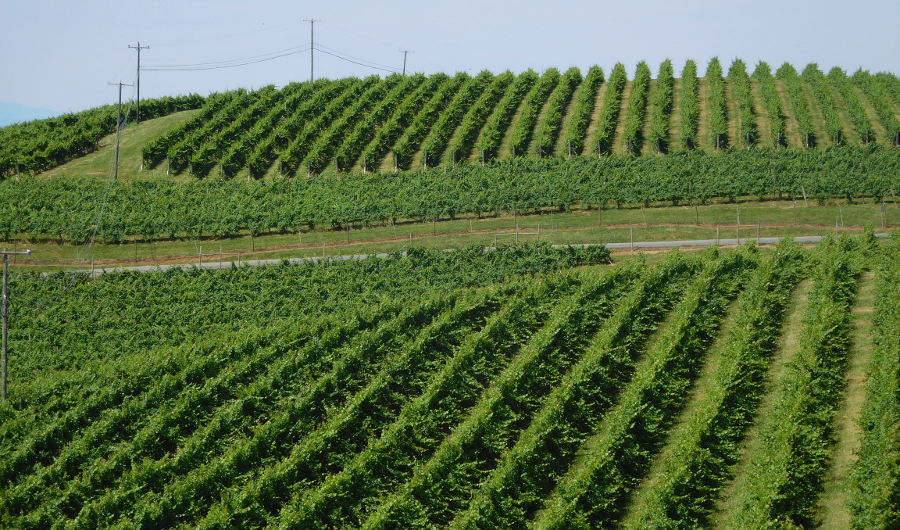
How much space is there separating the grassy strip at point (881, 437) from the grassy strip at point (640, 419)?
706cm

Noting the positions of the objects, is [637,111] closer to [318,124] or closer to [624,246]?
[318,124]

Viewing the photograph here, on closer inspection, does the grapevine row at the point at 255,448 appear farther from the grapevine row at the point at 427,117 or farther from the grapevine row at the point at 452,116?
the grapevine row at the point at 427,117

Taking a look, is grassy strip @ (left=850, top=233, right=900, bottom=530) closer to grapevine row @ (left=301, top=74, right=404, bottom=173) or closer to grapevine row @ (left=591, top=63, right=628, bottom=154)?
grapevine row @ (left=591, top=63, right=628, bottom=154)

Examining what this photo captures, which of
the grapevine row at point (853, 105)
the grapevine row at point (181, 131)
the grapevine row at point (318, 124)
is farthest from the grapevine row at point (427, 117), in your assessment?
the grapevine row at point (853, 105)

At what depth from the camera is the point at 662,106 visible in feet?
275

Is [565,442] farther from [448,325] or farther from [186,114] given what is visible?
[186,114]

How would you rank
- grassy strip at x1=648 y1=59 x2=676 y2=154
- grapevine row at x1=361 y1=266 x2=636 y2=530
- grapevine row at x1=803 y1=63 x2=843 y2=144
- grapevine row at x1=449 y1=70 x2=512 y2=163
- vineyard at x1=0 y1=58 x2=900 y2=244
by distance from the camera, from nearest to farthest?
grapevine row at x1=361 y1=266 x2=636 y2=530 < vineyard at x1=0 y1=58 x2=900 y2=244 < grapevine row at x1=803 y1=63 x2=843 y2=144 < grassy strip at x1=648 y1=59 x2=676 y2=154 < grapevine row at x1=449 y1=70 x2=512 y2=163

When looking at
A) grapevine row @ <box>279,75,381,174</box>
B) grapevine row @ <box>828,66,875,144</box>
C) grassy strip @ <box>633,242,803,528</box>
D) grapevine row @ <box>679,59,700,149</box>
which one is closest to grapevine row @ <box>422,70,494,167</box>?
grapevine row @ <box>279,75,381,174</box>

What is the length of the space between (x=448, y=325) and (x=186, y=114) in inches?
2330

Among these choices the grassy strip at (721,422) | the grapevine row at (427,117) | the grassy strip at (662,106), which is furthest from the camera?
the grapevine row at (427,117)

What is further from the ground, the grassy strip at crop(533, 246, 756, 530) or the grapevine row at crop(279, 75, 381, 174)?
the grapevine row at crop(279, 75, 381, 174)

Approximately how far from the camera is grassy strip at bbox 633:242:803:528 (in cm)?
2961

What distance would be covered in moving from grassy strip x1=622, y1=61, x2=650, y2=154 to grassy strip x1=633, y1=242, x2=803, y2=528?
34945mm

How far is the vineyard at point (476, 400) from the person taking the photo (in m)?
31.0
